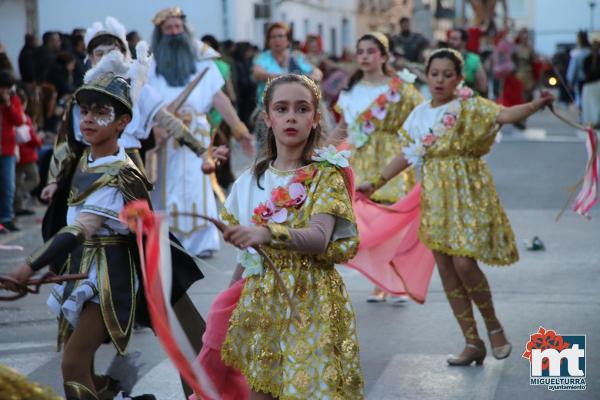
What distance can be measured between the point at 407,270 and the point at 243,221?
3.30 meters

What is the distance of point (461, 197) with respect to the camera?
7020 millimetres

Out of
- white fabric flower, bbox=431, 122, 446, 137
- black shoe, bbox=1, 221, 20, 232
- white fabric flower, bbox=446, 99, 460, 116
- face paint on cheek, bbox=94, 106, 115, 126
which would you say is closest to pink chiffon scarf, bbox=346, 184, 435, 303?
white fabric flower, bbox=431, 122, 446, 137

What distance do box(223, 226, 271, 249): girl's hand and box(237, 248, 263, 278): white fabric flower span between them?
576 millimetres

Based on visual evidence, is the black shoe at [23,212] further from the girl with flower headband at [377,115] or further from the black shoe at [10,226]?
the girl with flower headband at [377,115]

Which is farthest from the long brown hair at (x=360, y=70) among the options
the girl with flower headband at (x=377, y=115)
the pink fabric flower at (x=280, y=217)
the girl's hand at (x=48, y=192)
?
the pink fabric flower at (x=280, y=217)

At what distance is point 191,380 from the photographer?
153 inches

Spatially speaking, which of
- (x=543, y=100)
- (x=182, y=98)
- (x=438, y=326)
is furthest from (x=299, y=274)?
(x=182, y=98)

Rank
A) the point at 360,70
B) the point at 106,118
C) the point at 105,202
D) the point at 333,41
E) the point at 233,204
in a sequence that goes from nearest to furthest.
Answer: the point at 233,204, the point at 105,202, the point at 106,118, the point at 360,70, the point at 333,41

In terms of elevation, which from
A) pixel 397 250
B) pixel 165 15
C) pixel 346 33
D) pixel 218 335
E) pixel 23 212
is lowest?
pixel 346 33

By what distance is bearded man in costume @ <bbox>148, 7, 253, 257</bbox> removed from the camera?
33.0 feet

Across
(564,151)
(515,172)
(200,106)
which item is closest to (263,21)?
(564,151)

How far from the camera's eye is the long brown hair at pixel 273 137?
4.75 m

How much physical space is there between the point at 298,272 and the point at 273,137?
2.02ft

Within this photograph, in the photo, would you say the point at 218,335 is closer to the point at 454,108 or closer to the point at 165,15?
the point at 454,108
